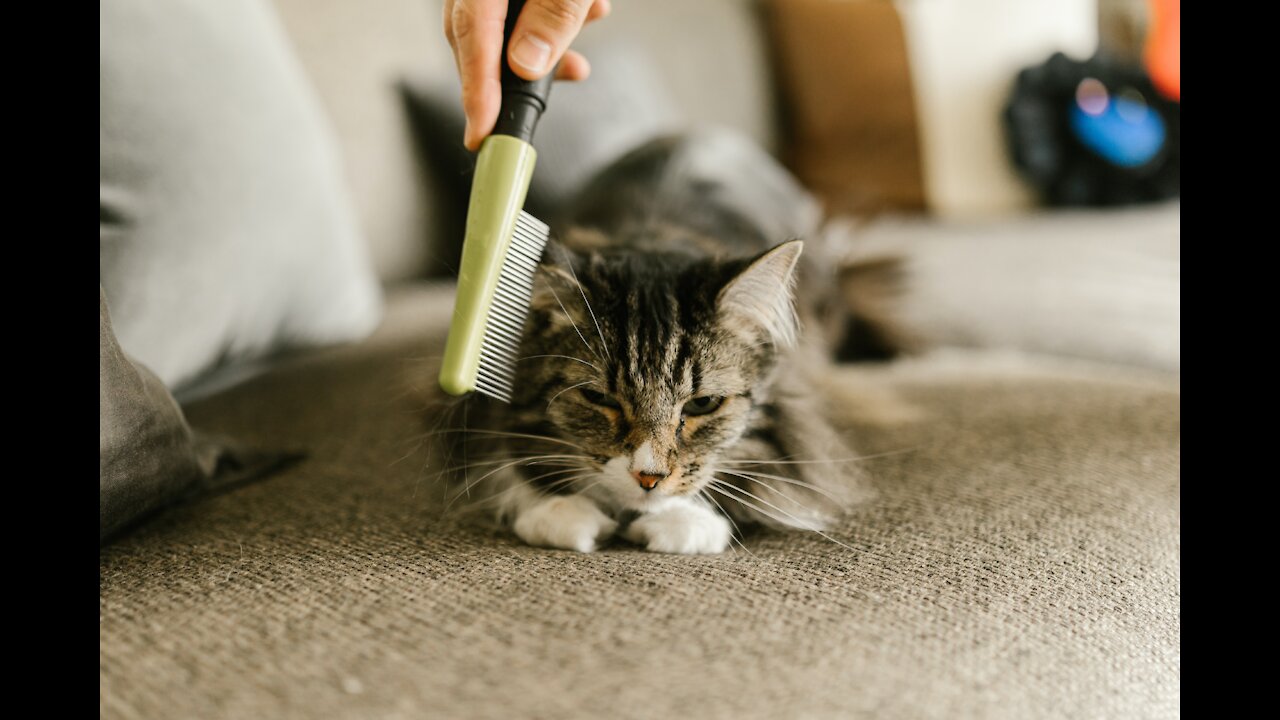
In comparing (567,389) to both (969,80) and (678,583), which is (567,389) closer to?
(678,583)

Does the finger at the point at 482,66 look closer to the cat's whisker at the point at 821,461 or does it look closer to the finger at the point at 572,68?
the finger at the point at 572,68

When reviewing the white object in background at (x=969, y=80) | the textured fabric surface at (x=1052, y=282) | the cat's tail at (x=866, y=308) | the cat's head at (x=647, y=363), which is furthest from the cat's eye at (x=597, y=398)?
the white object in background at (x=969, y=80)

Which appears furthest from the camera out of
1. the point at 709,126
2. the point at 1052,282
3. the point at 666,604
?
the point at 709,126

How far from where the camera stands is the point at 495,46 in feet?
2.94

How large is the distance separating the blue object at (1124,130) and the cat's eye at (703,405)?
7.12ft

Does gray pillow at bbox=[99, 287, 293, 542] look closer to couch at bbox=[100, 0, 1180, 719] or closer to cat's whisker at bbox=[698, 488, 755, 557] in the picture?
couch at bbox=[100, 0, 1180, 719]

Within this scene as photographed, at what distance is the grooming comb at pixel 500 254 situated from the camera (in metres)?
0.82

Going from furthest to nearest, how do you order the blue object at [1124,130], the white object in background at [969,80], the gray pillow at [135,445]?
the white object in background at [969,80], the blue object at [1124,130], the gray pillow at [135,445]

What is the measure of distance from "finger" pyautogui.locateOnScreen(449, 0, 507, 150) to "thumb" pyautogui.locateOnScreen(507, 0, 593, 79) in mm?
19

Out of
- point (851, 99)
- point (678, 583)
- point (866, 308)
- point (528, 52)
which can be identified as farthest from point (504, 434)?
point (851, 99)

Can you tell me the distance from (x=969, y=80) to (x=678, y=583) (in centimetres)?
242
